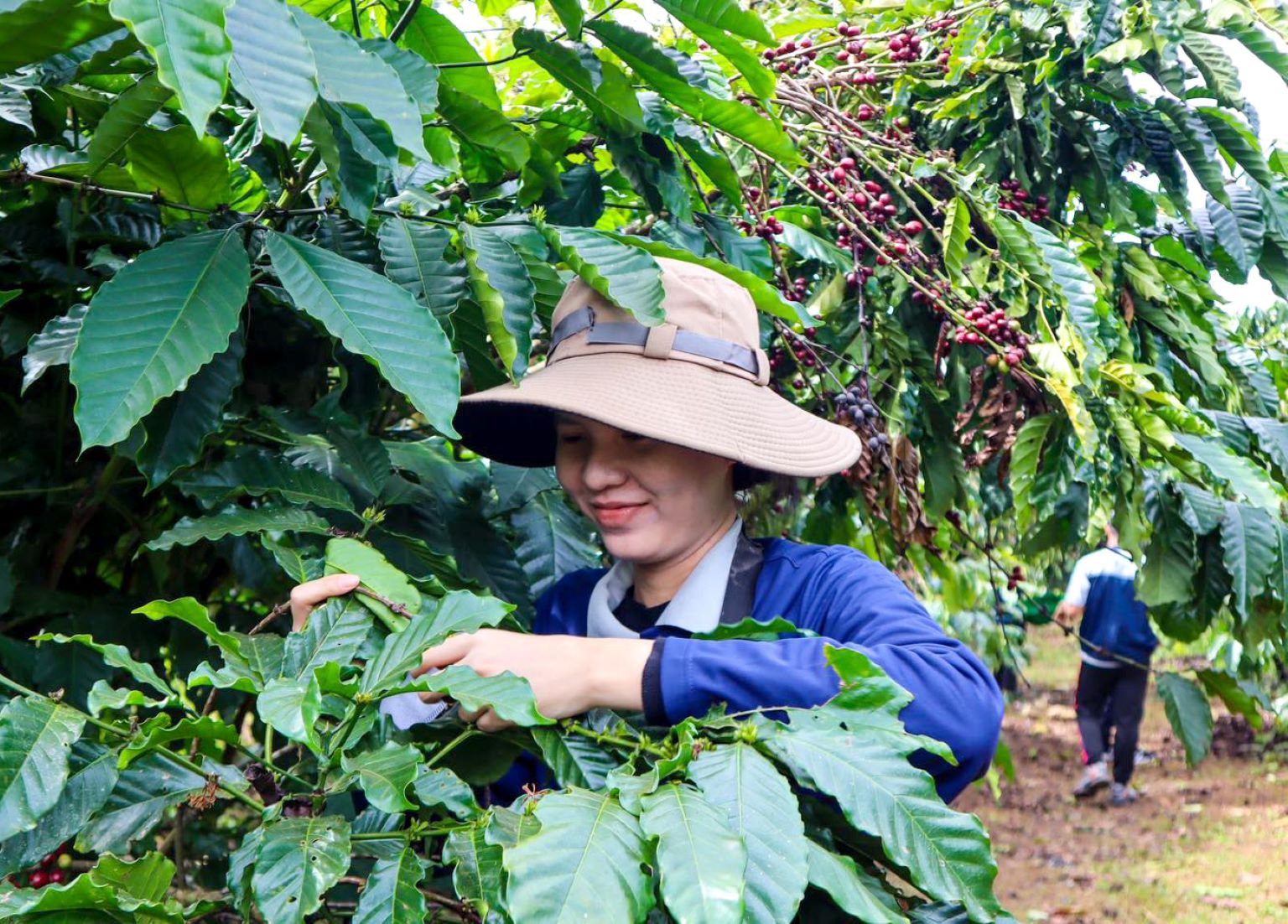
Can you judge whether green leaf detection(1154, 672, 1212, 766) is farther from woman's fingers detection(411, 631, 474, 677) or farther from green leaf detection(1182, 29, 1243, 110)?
woman's fingers detection(411, 631, 474, 677)

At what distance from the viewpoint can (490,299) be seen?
4.06 ft

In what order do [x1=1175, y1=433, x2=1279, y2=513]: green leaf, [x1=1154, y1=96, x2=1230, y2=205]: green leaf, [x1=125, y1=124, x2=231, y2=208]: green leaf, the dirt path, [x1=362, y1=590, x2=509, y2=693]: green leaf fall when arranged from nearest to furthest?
[x1=362, y1=590, x2=509, y2=693]: green leaf
[x1=125, y1=124, x2=231, y2=208]: green leaf
[x1=1175, y1=433, x2=1279, y2=513]: green leaf
[x1=1154, y1=96, x2=1230, y2=205]: green leaf
the dirt path

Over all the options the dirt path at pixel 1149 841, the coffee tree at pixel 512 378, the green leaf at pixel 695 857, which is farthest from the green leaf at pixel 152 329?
the dirt path at pixel 1149 841

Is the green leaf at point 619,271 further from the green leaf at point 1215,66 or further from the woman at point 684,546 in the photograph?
the green leaf at point 1215,66

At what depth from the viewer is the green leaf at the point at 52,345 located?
1.27 meters

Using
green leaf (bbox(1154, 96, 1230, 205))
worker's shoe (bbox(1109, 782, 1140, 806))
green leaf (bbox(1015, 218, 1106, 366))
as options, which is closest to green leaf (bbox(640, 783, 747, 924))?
green leaf (bbox(1015, 218, 1106, 366))

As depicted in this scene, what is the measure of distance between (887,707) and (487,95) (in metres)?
0.88

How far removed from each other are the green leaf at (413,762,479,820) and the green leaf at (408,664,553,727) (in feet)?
0.18

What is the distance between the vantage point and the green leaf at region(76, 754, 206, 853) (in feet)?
3.29

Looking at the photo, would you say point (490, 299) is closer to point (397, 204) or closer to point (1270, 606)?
point (397, 204)

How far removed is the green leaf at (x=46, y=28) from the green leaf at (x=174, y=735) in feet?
1.80

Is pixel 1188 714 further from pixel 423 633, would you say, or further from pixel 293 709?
pixel 293 709

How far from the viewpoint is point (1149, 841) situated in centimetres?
572

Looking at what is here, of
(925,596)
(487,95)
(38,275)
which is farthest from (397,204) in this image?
(925,596)
